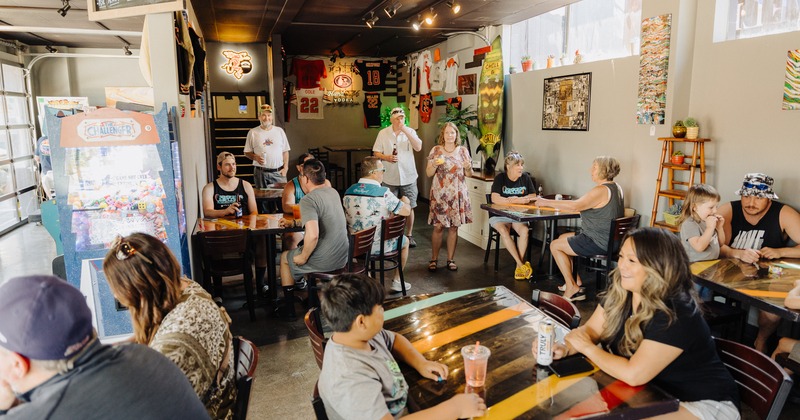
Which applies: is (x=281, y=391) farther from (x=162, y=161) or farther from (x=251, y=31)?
(x=251, y=31)

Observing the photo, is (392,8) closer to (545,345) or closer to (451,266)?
(451,266)

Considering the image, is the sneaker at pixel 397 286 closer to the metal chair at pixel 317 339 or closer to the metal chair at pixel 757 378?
the metal chair at pixel 317 339

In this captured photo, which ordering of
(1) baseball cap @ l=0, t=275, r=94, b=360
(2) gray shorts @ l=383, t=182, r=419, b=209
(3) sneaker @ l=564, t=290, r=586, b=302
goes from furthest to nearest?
1. (2) gray shorts @ l=383, t=182, r=419, b=209
2. (3) sneaker @ l=564, t=290, r=586, b=302
3. (1) baseball cap @ l=0, t=275, r=94, b=360

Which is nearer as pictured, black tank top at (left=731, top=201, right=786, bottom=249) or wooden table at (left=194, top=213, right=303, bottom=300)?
black tank top at (left=731, top=201, right=786, bottom=249)

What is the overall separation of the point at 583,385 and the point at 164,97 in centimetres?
354

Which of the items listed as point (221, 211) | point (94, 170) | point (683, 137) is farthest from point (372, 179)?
point (683, 137)

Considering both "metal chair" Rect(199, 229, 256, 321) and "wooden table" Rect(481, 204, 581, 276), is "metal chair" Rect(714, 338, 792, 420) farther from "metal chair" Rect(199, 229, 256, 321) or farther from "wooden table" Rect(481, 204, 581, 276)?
"metal chair" Rect(199, 229, 256, 321)

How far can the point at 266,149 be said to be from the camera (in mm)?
7555

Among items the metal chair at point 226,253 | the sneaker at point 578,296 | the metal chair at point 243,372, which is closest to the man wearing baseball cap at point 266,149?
the metal chair at point 226,253

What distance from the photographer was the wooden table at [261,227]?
14.6 ft

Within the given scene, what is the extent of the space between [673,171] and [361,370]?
440 centimetres

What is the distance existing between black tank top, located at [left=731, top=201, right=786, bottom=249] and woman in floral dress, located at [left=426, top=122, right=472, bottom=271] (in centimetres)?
277

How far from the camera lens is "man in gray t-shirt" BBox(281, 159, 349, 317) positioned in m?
4.10

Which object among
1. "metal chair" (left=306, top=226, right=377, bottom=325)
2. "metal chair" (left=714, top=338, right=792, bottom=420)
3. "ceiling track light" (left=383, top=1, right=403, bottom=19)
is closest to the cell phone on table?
"metal chair" (left=714, top=338, right=792, bottom=420)
